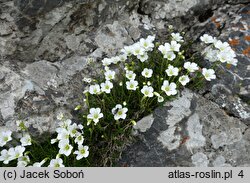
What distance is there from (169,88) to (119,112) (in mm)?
656

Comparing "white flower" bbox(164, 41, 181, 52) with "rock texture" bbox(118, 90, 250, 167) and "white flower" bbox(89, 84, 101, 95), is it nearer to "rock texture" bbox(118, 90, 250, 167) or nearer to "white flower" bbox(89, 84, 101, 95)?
"rock texture" bbox(118, 90, 250, 167)

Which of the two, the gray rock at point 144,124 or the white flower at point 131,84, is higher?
the white flower at point 131,84

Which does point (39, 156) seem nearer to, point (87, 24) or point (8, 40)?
point (8, 40)

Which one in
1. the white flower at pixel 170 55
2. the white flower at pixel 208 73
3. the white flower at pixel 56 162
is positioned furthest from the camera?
the white flower at pixel 170 55

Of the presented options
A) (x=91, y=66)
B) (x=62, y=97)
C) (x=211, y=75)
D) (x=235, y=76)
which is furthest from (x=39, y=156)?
(x=235, y=76)

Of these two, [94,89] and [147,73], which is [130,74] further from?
[94,89]

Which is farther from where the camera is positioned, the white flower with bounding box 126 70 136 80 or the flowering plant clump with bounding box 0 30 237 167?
the white flower with bounding box 126 70 136 80

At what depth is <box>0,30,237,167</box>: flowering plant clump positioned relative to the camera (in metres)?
3.67

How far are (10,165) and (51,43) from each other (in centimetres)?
157

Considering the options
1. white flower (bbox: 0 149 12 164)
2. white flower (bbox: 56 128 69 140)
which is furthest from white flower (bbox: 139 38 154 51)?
white flower (bbox: 0 149 12 164)

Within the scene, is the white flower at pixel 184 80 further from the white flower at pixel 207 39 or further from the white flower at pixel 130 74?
the white flower at pixel 207 39

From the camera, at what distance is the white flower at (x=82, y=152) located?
11.6ft

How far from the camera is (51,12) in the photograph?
414 cm

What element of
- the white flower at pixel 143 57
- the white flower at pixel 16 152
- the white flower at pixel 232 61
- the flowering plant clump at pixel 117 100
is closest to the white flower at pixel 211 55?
the flowering plant clump at pixel 117 100
